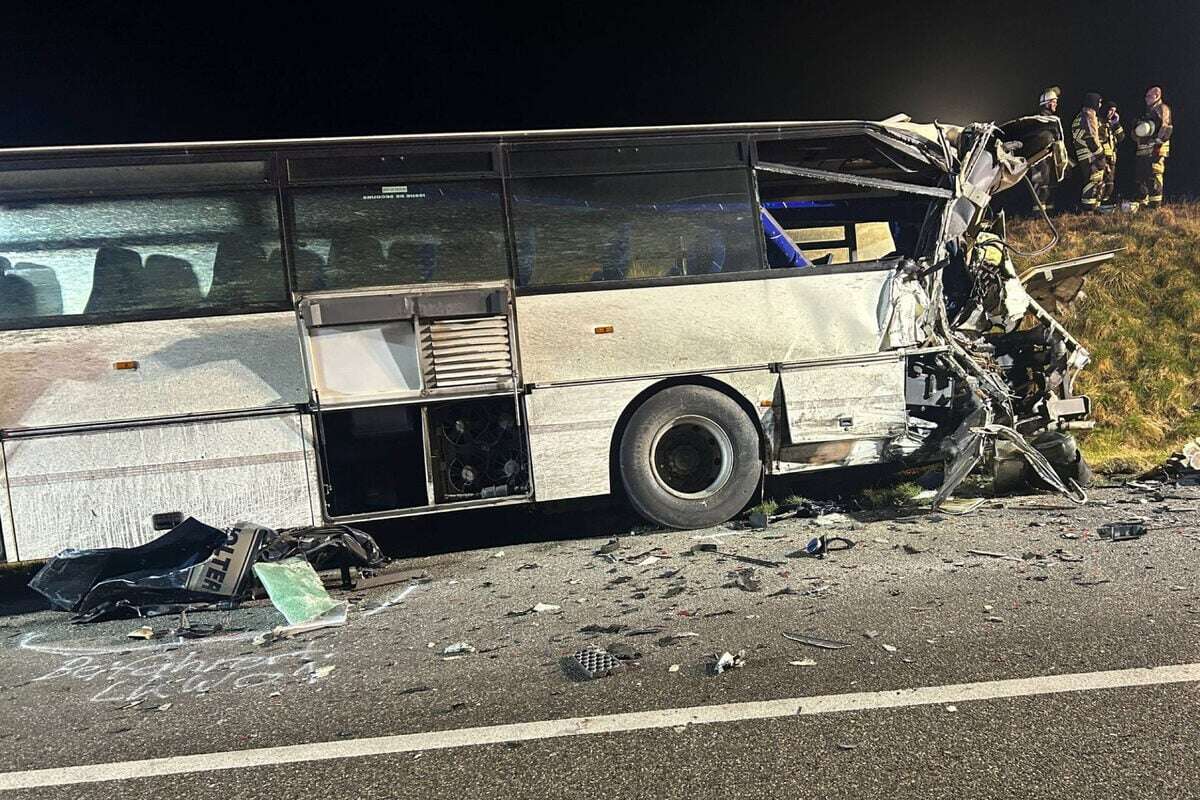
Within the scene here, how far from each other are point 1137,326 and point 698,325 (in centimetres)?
556

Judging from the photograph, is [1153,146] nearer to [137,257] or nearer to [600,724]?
[600,724]

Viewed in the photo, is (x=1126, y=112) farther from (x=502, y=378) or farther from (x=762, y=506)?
(x=502, y=378)

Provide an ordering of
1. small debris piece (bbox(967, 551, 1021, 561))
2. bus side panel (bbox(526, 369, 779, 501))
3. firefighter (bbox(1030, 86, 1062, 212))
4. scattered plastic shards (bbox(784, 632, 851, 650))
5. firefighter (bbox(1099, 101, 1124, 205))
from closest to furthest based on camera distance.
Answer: scattered plastic shards (bbox(784, 632, 851, 650)) < small debris piece (bbox(967, 551, 1021, 561)) < bus side panel (bbox(526, 369, 779, 501)) < firefighter (bbox(1030, 86, 1062, 212)) < firefighter (bbox(1099, 101, 1124, 205))

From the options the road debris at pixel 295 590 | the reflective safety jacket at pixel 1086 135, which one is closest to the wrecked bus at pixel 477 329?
the road debris at pixel 295 590

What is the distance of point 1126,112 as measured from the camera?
973cm

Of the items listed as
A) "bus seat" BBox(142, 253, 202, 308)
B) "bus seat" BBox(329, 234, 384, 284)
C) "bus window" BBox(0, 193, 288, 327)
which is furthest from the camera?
"bus seat" BBox(329, 234, 384, 284)

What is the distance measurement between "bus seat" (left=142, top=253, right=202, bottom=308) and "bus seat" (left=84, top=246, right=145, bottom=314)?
6 cm

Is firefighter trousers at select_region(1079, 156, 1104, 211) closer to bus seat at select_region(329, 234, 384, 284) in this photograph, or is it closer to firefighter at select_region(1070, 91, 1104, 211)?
firefighter at select_region(1070, 91, 1104, 211)

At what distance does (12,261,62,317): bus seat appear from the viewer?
472cm

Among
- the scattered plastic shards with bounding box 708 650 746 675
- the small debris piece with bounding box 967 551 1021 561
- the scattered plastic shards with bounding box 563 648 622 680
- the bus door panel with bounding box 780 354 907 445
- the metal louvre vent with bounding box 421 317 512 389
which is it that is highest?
the metal louvre vent with bounding box 421 317 512 389

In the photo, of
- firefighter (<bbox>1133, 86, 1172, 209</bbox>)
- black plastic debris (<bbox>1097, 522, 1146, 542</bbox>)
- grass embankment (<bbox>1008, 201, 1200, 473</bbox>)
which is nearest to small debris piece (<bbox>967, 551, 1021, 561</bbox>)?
black plastic debris (<bbox>1097, 522, 1146, 542</bbox>)

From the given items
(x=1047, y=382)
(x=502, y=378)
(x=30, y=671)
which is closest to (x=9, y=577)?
(x=30, y=671)

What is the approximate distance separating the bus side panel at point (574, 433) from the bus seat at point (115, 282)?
2.61m

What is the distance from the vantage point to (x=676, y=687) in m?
2.88
